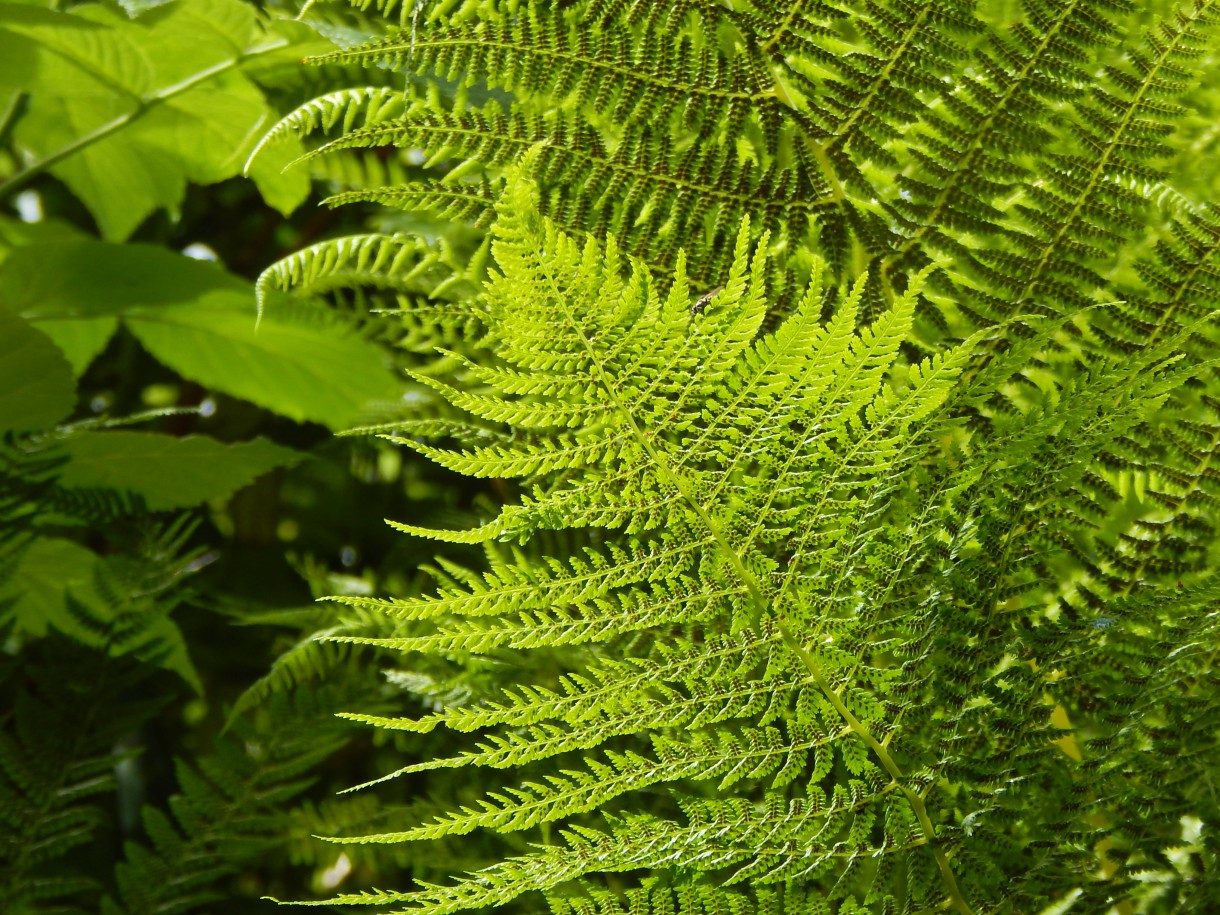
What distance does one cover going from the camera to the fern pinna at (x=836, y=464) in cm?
45

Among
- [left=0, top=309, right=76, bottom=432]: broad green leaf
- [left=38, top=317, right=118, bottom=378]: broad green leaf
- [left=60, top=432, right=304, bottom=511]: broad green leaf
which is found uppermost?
[left=0, top=309, right=76, bottom=432]: broad green leaf

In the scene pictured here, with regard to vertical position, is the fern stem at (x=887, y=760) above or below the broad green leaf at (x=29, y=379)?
above

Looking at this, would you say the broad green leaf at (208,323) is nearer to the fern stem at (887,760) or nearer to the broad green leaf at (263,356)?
the broad green leaf at (263,356)

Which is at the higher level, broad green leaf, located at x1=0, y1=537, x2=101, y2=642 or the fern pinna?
the fern pinna

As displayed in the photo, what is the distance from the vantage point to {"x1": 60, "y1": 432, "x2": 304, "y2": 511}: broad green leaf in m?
0.81

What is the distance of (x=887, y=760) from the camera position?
0.48 m

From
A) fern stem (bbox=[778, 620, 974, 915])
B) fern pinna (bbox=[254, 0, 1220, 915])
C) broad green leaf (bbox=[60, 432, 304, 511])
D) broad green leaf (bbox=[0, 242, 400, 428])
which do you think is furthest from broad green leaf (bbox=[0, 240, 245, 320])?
fern stem (bbox=[778, 620, 974, 915])

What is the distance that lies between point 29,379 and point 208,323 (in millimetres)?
262

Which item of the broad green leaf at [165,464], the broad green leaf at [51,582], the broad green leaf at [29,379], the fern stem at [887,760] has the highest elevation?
the fern stem at [887,760]

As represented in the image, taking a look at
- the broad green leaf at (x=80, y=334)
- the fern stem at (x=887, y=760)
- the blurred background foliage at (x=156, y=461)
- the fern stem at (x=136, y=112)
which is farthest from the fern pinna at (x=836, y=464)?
the broad green leaf at (x=80, y=334)

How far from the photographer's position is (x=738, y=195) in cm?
60

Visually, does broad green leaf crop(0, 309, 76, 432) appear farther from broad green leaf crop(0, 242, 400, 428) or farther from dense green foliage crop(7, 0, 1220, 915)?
broad green leaf crop(0, 242, 400, 428)

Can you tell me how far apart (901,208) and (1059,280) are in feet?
0.33

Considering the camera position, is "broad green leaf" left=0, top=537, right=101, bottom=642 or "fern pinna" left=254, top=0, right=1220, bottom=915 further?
"broad green leaf" left=0, top=537, right=101, bottom=642
